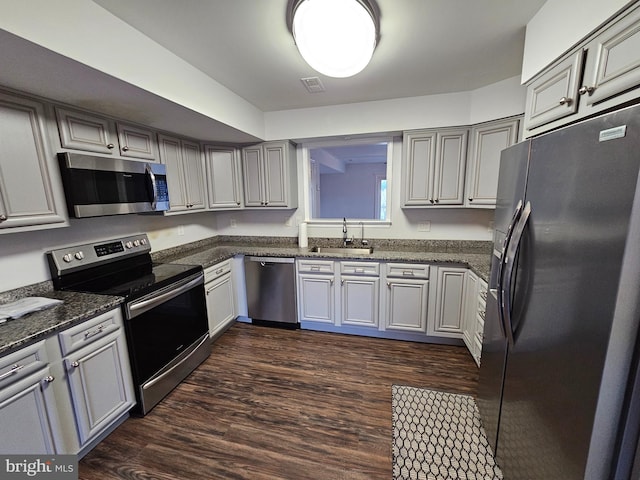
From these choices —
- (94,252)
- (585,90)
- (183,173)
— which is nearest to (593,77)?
(585,90)

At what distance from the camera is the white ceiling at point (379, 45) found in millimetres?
1362

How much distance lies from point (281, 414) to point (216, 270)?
58.4 inches

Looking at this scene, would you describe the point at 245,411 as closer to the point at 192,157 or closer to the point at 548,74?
the point at 192,157

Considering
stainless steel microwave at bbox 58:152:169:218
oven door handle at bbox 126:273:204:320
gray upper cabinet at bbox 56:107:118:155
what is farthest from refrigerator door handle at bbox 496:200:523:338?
gray upper cabinet at bbox 56:107:118:155

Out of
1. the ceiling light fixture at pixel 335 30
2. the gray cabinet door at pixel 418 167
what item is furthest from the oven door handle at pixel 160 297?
the gray cabinet door at pixel 418 167

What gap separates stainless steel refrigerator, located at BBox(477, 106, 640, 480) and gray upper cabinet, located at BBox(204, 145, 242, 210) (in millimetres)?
2702

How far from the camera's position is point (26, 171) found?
1.51 meters

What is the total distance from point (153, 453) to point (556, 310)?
7.21 feet

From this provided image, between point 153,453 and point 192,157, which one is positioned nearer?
point 153,453

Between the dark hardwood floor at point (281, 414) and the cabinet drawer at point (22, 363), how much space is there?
28.8 inches

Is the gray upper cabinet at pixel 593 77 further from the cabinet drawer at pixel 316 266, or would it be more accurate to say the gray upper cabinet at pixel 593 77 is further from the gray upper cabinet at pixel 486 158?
the cabinet drawer at pixel 316 266

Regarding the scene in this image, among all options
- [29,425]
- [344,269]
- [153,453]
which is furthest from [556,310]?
[29,425]

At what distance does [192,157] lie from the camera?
2.81 metres

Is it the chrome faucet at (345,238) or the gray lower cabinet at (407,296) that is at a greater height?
the chrome faucet at (345,238)
